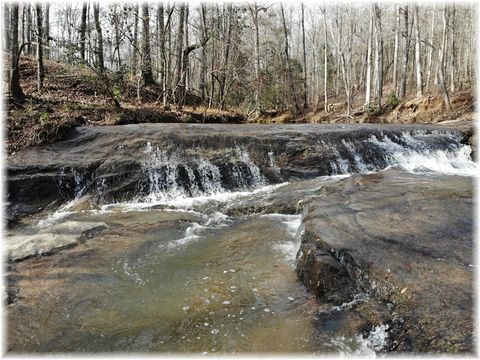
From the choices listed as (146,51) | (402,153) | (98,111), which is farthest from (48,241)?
(146,51)

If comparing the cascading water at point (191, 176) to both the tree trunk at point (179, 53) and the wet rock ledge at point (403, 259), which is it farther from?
the tree trunk at point (179, 53)

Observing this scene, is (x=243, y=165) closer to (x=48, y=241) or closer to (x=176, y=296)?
(x=48, y=241)

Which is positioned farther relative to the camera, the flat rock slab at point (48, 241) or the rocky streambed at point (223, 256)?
the flat rock slab at point (48, 241)

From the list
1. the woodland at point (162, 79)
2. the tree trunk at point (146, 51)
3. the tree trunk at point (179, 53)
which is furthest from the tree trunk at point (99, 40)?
the tree trunk at point (179, 53)

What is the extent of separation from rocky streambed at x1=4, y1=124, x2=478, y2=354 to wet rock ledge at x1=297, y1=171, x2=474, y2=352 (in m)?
0.01

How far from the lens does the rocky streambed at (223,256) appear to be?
2975 millimetres

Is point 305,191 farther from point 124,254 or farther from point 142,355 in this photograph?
point 142,355

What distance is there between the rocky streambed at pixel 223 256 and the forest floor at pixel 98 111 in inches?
26.5

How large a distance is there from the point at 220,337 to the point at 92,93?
573 inches

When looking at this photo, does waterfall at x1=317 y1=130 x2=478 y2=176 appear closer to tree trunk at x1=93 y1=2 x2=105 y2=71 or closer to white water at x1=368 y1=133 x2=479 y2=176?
white water at x1=368 y1=133 x2=479 y2=176

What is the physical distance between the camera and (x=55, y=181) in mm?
7492

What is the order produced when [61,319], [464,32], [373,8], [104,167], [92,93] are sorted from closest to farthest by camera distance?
[61,319] → [104,167] → [92,93] → [373,8] → [464,32]

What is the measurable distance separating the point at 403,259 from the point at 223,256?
205 centimetres

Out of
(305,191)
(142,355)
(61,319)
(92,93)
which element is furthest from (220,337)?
(92,93)
